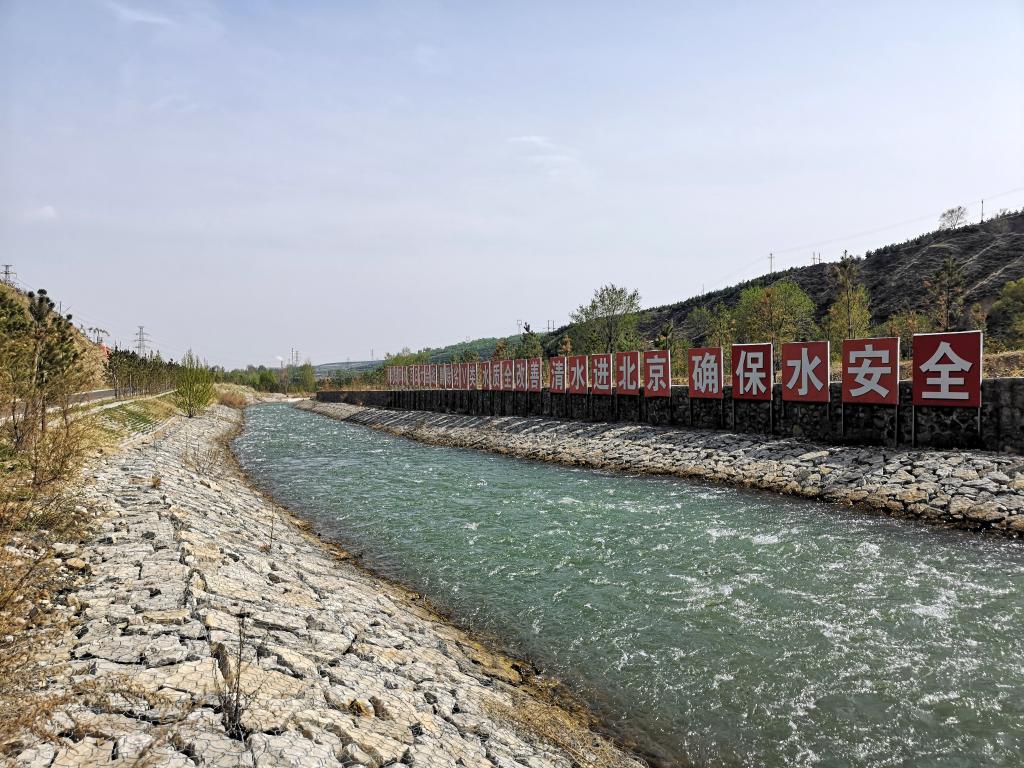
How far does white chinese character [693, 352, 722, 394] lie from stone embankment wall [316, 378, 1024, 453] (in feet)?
1.66

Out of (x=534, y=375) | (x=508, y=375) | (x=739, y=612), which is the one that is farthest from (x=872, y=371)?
(x=508, y=375)

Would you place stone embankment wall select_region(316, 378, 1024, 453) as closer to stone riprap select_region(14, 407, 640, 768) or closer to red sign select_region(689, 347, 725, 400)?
red sign select_region(689, 347, 725, 400)

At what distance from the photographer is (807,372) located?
60.9 ft

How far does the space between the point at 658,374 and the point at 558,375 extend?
819 cm

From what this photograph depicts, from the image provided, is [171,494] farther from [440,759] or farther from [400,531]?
[440,759]

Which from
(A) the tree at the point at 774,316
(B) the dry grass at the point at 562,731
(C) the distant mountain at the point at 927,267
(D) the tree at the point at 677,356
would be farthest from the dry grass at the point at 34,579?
(C) the distant mountain at the point at 927,267

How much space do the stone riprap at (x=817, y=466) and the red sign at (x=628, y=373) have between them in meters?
1.82

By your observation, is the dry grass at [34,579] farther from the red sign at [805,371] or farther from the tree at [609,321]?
the tree at [609,321]

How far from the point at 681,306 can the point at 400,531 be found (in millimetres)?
118828

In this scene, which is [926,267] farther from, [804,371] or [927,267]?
[804,371]

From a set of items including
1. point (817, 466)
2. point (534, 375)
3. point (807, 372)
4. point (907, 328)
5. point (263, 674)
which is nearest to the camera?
point (263, 674)

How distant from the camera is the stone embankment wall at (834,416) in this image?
560 inches

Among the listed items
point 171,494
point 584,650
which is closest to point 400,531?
point 171,494

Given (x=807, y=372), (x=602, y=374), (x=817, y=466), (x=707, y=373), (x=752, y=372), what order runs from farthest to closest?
1. (x=602, y=374)
2. (x=707, y=373)
3. (x=752, y=372)
4. (x=807, y=372)
5. (x=817, y=466)
